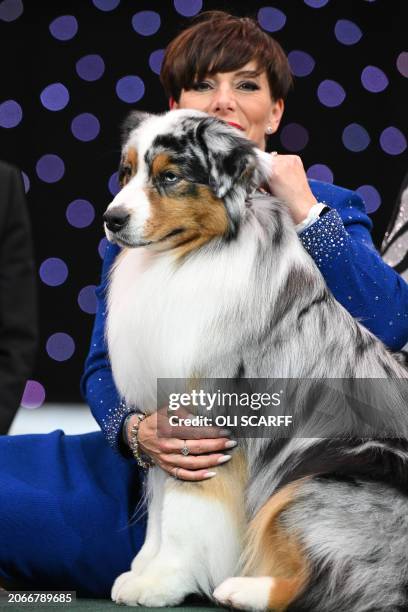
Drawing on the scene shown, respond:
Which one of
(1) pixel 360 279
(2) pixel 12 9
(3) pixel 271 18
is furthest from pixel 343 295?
(2) pixel 12 9

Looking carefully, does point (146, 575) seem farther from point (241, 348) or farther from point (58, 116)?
point (58, 116)

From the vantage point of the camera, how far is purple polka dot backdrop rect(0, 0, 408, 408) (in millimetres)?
5289

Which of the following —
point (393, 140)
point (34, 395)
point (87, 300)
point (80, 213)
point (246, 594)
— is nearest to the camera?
point (246, 594)

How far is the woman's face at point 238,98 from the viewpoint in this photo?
116 inches

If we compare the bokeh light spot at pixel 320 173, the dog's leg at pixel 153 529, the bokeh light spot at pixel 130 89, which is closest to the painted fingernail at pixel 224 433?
the dog's leg at pixel 153 529

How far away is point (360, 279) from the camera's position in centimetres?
268

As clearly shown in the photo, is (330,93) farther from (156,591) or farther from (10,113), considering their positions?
(156,591)

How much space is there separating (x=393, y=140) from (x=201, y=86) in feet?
8.14

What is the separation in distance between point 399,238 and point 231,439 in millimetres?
1421

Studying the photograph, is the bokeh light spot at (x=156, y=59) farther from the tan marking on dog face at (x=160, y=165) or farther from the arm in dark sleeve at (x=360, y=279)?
the tan marking on dog face at (x=160, y=165)

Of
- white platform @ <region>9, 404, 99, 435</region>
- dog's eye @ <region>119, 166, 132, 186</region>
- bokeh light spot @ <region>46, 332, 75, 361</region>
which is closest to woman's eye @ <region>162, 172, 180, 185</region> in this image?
dog's eye @ <region>119, 166, 132, 186</region>

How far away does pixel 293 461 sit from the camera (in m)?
2.35

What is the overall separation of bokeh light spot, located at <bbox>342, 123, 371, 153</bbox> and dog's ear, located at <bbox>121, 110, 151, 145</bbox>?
112 inches

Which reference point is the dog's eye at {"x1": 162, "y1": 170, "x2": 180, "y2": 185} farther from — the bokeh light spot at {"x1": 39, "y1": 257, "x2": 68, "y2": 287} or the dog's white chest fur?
the bokeh light spot at {"x1": 39, "y1": 257, "x2": 68, "y2": 287}
